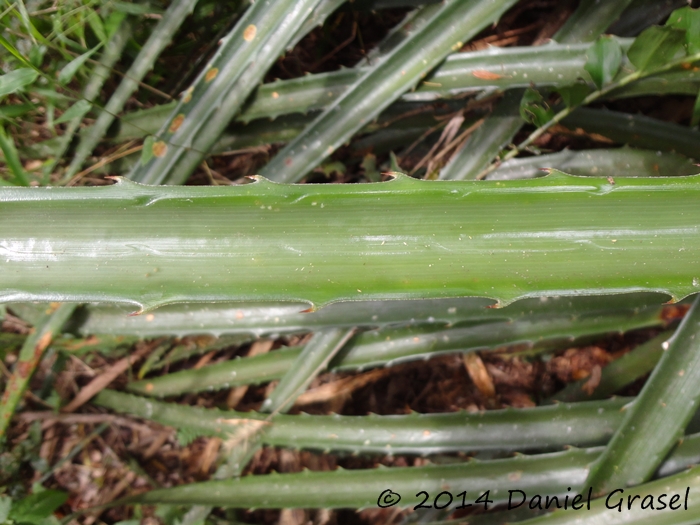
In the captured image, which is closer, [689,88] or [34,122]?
[689,88]

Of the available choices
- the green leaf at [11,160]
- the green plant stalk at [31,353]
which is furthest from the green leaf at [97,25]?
the green plant stalk at [31,353]

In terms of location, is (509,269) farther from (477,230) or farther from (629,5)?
(629,5)

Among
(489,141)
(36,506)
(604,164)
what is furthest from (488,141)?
(36,506)

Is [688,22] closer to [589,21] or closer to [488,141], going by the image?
[589,21]

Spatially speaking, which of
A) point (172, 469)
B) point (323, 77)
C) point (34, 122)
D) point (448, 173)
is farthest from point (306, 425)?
point (34, 122)

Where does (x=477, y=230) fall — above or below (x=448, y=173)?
below

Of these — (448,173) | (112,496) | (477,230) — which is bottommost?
(112,496)

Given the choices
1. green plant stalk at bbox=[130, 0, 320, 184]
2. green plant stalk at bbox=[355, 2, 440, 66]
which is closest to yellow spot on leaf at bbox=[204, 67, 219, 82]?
green plant stalk at bbox=[130, 0, 320, 184]
